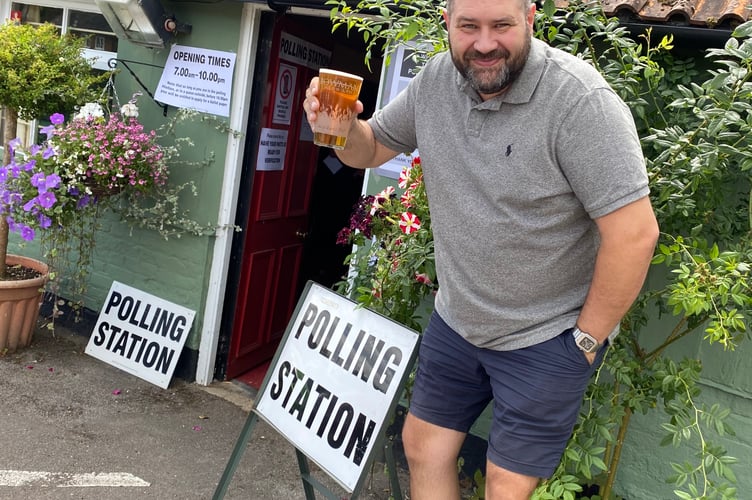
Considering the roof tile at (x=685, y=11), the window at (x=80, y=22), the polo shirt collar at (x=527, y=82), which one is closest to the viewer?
the polo shirt collar at (x=527, y=82)

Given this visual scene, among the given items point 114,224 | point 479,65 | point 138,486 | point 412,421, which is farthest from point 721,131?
point 114,224

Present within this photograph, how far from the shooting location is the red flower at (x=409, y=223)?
111 inches

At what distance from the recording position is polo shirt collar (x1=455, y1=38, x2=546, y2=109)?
1866mm

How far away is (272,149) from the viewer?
4.61 m

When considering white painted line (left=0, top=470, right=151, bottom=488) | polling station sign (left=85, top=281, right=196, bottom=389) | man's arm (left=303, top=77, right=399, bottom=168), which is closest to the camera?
man's arm (left=303, top=77, right=399, bottom=168)

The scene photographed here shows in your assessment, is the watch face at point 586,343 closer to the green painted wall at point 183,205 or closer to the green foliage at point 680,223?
the green foliage at point 680,223

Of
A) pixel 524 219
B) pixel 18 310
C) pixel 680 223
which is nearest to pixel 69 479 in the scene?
pixel 18 310

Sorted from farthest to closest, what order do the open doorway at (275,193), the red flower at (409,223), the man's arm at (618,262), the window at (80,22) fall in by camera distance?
the window at (80,22)
the open doorway at (275,193)
the red flower at (409,223)
the man's arm at (618,262)

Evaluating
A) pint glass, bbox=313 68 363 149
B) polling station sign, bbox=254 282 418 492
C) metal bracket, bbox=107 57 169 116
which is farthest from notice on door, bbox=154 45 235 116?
pint glass, bbox=313 68 363 149

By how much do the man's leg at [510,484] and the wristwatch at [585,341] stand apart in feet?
1.45

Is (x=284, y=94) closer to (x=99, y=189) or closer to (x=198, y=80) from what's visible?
(x=198, y=80)

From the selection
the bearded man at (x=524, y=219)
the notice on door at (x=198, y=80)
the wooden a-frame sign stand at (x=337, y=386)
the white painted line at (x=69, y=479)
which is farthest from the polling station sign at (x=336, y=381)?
the notice on door at (x=198, y=80)

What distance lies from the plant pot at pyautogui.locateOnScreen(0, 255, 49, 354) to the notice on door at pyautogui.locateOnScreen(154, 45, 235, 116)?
156 cm

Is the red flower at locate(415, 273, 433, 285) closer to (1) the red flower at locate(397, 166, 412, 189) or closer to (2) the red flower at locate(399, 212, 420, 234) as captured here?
(2) the red flower at locate(399, 212, 420, 234)
